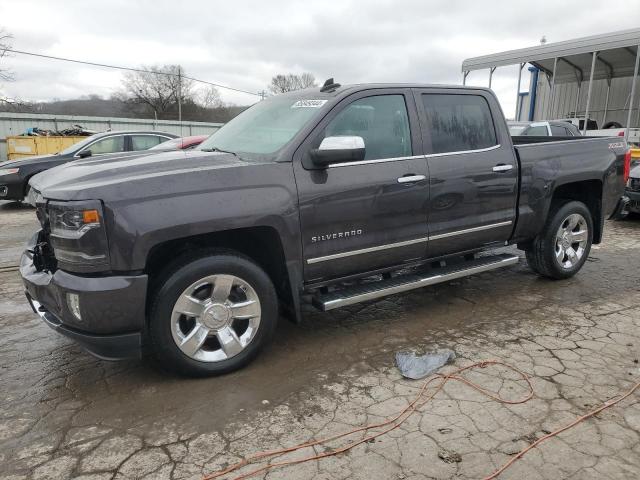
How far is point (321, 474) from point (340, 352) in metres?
1.36

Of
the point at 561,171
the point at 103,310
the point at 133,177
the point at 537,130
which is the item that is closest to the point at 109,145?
the point at 133,177

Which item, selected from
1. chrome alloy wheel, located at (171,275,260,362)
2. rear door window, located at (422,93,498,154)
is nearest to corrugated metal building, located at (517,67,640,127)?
rear door window, located at (422,93,498,154)

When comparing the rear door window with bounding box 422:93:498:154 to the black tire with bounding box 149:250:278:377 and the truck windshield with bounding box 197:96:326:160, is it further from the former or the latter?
the black tire with bounding box 149:250:278:377

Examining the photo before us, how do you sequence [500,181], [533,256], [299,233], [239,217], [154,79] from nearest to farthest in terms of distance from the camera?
1. [239,217]
2. [299,233]
3. [500,181]
4. [533,256]
5. [154,79]

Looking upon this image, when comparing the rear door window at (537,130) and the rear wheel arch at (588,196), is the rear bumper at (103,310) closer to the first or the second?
the rear wheel arch at (588,196)

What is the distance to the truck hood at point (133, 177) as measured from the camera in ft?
9.44

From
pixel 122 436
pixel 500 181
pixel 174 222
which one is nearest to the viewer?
pixel 122 436

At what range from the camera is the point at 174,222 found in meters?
2.97

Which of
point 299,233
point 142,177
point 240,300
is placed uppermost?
point 142,177

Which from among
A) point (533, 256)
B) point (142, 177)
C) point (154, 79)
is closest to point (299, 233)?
point (142, 177)

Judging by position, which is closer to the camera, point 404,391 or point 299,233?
point 404,391

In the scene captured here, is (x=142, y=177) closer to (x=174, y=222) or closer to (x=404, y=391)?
(x=174, y=222)

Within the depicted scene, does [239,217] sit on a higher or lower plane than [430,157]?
lower

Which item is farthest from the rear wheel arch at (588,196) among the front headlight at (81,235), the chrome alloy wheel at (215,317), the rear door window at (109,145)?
the rear door window at (109,145)
